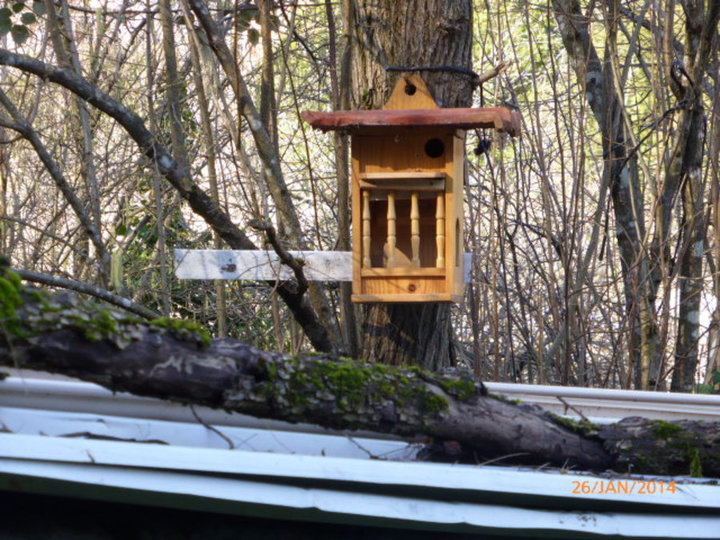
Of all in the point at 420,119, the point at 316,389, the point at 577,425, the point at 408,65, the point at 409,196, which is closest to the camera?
the point at 316,389

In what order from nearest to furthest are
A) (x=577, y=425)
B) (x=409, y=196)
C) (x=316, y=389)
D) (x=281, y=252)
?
(x=316, y=389)
(x=577, y=425)
(x=281, y=252)
(x=409, y=196)

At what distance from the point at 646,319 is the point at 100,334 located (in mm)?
3074

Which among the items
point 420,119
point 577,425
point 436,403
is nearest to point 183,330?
point 436,403

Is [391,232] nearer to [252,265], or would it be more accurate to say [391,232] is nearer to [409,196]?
[409,196]

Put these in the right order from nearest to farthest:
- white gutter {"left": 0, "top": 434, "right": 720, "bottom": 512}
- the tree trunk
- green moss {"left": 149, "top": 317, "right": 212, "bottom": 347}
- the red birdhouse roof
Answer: white gutter {"left": 0, "top": 434, "right": 720, "bottom": 512} → green moss {"left": 149, "top": 317, "right": 212, "bottom": 347} → the red birdhouse roof → the tree trunk

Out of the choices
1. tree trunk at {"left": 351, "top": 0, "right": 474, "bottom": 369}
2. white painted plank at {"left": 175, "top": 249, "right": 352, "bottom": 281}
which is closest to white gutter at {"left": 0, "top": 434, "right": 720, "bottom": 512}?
white painted plank at {"left": 175, "top": 249, "right": 352, "bottom": 281}

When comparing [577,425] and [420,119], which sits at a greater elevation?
[420,119]

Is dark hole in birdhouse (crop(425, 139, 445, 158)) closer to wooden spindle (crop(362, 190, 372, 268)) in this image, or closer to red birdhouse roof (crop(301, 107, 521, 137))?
red birdhouse roof (crop(301, 107, 521, 137))

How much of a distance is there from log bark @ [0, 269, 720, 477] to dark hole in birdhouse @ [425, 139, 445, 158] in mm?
1289

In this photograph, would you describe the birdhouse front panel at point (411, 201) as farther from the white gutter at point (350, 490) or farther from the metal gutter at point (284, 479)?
the white gutter at point (350, 490)

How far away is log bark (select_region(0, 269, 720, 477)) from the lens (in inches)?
63.0

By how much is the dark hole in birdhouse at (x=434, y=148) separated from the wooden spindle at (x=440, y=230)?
151mm

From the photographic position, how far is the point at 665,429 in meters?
2.10

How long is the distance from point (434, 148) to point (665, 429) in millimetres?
1471
